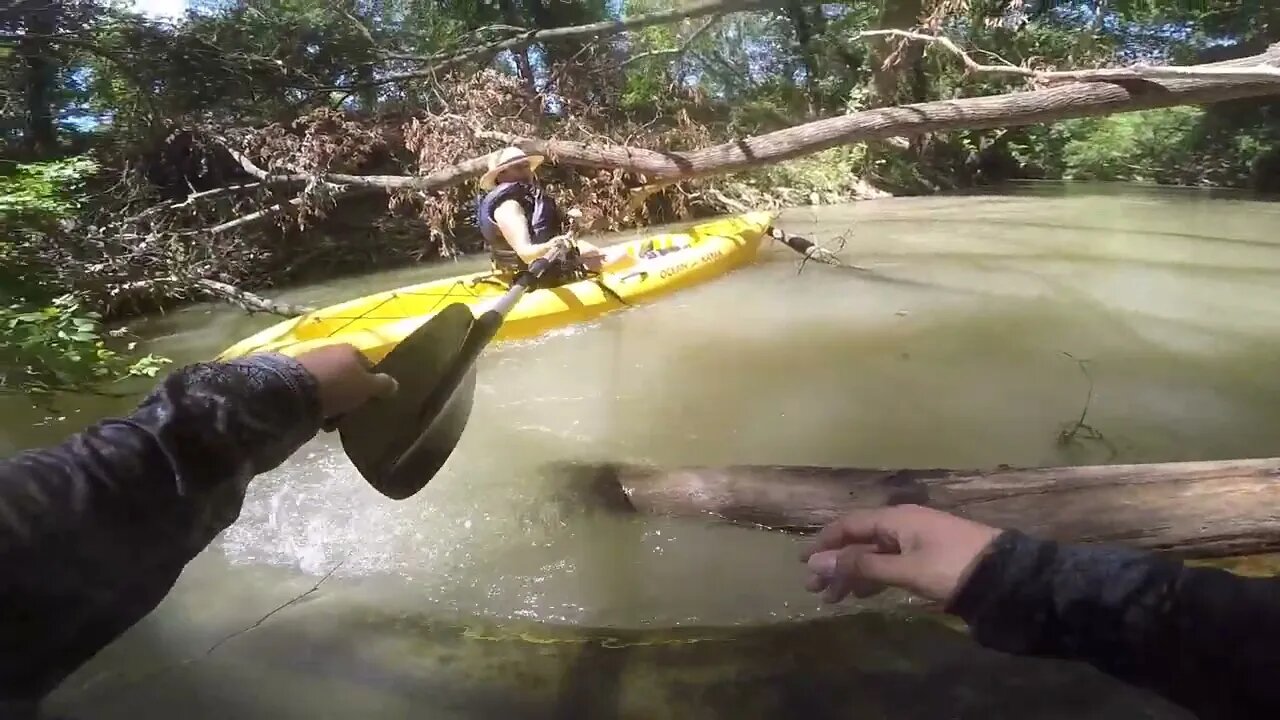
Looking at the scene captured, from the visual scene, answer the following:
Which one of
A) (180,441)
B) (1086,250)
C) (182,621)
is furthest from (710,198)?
(180,441)

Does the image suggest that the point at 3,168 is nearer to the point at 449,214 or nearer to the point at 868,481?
the point at 868,481

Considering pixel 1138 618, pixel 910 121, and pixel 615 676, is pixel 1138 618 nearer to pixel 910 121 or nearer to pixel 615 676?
pixel 615 676

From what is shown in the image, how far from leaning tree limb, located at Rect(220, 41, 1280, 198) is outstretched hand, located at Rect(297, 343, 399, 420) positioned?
3.41 metres

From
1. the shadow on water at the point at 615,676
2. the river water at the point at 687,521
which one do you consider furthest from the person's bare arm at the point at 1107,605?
the shadow on water at the point at 615,676

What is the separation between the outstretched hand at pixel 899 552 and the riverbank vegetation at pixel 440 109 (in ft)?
6.09

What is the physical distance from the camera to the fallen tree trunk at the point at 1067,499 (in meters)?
1.53

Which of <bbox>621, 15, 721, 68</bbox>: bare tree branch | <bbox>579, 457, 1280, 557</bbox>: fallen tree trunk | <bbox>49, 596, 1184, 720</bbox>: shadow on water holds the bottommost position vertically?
<bbox>579, 457, 1280, 557</bbox>: fallen tree trunk

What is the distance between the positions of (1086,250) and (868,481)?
4.13 m

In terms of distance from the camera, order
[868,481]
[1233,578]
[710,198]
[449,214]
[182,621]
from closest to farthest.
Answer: [1233,578] < [182,621] < [868,481] < [449,214] < [710,198]

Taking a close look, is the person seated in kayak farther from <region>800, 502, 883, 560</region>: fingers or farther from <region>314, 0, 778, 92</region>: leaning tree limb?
<region>800, 502, 883, 560</region>: fingers

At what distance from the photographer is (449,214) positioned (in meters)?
4.96

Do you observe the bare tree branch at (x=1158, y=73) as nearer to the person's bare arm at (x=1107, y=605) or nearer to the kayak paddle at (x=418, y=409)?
the kayak paddle at (x=418, y=409)

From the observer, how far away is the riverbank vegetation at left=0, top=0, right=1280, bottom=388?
2215mm

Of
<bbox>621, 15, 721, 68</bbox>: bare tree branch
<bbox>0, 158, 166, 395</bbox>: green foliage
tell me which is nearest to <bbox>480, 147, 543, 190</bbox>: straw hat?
<bbox>621, 15, 721, 68</bbox>: bare tree branch
